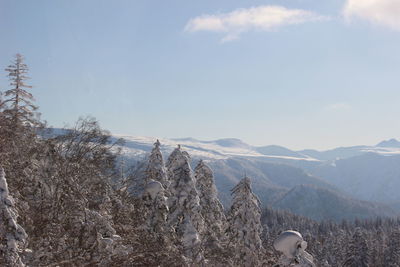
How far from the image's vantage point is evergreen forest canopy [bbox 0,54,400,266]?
1116 cm

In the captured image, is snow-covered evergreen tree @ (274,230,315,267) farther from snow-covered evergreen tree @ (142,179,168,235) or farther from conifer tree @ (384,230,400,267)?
conifer tree @ (384,230,400,267)

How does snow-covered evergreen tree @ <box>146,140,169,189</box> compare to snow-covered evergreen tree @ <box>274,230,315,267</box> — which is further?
snow-covered evergreen tree @ <box>146,140,169,189</box>

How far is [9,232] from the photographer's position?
27.6ft

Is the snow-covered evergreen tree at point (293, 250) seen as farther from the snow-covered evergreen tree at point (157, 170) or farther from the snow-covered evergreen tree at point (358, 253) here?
the snow-covered evergreen tree at point (358, 253)

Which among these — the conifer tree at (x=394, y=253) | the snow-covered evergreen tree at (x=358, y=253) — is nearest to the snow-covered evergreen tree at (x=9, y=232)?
the snow-covered evergreen tree at (x=358, y=253)

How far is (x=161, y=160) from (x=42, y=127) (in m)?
8.12

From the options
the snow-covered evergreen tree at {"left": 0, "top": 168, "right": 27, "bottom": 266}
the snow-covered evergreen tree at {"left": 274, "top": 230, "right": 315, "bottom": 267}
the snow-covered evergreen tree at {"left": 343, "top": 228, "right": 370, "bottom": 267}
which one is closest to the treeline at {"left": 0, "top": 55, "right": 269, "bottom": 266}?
the snow-covered evergreen tree at {"left": 0, "top": 168, "right": 27, "bottom": 266}

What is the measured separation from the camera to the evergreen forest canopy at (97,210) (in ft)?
36.6

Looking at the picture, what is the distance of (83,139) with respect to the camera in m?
25.2

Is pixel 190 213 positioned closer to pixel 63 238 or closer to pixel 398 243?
pixel 63 238

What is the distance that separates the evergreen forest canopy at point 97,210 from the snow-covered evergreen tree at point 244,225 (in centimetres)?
7

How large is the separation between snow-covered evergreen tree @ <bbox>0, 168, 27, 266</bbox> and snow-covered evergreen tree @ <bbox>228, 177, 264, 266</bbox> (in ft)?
63.4

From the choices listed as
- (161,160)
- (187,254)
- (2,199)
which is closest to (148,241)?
(187,254)

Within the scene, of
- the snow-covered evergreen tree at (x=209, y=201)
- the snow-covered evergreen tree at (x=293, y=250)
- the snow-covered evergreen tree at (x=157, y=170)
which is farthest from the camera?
the snow-covered evergreen tree at (x=209, y=201)
